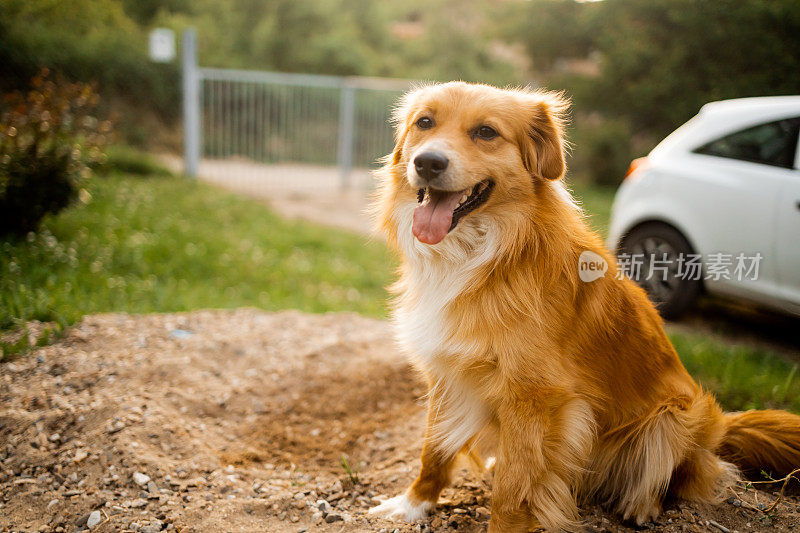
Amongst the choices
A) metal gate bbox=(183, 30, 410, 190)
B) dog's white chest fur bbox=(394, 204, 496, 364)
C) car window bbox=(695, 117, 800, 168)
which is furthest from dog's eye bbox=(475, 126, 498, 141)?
metal gate bbox=(183, 30, 410, 190)

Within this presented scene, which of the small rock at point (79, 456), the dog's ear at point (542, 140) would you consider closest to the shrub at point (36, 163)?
the small rock at point (79, 456)

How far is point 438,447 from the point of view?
231 cm

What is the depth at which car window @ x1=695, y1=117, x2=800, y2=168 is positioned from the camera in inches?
163

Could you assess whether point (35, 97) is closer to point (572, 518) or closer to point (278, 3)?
point (572, 518)

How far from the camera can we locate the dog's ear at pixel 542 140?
2234 millimetres

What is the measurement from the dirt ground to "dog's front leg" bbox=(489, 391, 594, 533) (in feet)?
1.04

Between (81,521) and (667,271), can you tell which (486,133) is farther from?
(667,271)

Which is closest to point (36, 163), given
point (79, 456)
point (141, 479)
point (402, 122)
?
point (79, 456)

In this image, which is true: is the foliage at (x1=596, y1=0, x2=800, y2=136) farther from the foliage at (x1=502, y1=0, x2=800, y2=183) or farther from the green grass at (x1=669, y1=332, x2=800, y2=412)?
the green grass at (x1=669, y1=332, x2=800, y2=412)

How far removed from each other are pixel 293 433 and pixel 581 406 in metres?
1.80

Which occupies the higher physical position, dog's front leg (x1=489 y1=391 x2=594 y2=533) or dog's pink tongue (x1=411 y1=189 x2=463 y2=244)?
dog's pink tongue (x1=411 y1=189 x2=463 y2=244)

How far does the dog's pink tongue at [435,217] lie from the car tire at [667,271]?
10.7 ft

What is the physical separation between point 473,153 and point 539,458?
1.22 m

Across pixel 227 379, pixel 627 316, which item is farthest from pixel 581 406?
pixel 227 379
